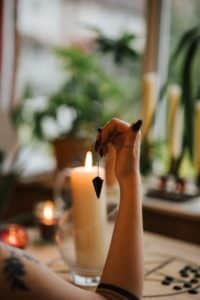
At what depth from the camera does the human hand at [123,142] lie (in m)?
0.77

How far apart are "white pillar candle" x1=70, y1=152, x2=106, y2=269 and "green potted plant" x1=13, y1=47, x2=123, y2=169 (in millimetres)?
972

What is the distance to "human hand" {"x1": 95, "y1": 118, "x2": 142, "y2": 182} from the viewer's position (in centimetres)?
77

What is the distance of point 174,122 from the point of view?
181 cm

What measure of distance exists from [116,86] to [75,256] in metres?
1.14

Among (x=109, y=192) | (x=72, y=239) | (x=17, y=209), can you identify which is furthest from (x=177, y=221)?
(x=17, y=209)

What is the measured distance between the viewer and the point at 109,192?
1.20 meters

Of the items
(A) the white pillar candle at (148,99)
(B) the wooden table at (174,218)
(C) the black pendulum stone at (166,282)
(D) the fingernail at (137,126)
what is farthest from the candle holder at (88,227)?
(A) the white pillar candle at (148,99)

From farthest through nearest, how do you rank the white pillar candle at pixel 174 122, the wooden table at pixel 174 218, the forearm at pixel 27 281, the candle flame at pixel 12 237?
1. the white pillar candle at pixel 174 122
2. the wooden table at pixel 174 218
3. the candle flame at pixel 12 237
4. the forearm at pixel 27 281

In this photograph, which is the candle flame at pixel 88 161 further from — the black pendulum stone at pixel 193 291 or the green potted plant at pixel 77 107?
the green potted plant at pixel 77 107

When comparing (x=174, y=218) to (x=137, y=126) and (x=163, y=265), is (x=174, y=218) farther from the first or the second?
(x=137, y=126)

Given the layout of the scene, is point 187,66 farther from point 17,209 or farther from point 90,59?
point 17,209

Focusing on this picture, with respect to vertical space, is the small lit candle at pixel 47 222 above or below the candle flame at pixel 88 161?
below

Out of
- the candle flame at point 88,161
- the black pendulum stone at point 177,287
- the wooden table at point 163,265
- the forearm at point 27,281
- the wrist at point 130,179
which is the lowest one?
the wooden table at point 163,265

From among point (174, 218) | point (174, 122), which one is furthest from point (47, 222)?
point (174, 122)
